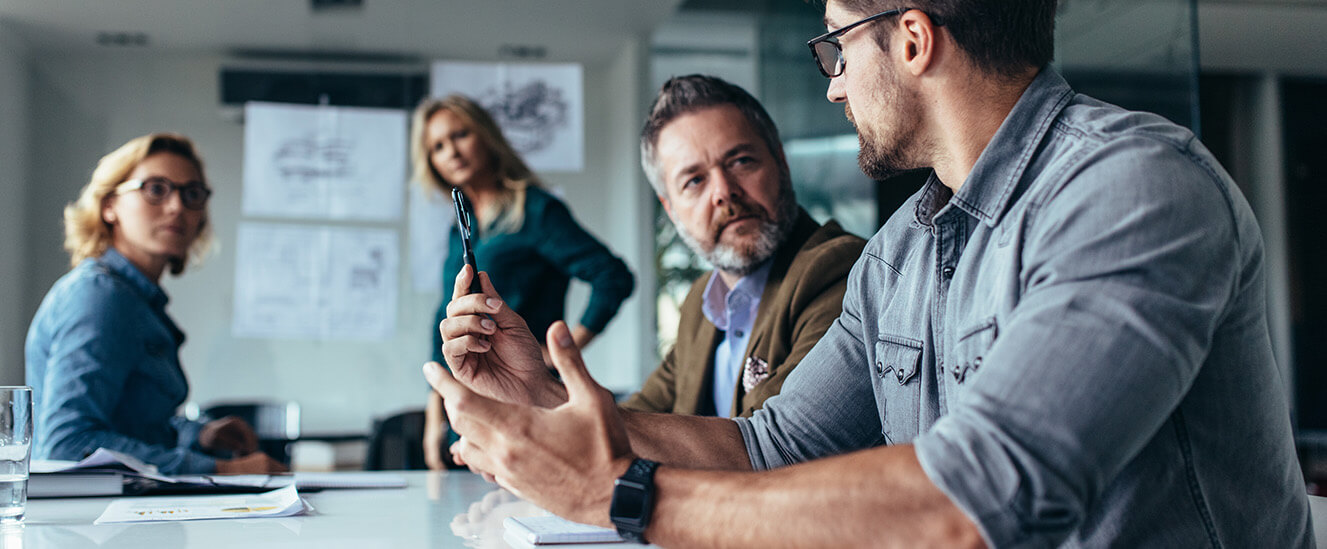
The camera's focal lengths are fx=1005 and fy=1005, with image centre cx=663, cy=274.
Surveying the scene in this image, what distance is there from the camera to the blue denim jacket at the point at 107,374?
79.7 inches

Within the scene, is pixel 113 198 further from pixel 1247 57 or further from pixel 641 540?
pixel 1247 57

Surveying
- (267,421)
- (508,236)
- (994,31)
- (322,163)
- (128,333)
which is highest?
(322,163)

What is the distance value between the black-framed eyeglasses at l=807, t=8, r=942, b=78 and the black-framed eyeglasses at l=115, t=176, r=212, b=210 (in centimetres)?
192

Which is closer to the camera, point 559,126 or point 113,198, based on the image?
point 113,198

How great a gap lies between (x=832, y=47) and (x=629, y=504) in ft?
2.06

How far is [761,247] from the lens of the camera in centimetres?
180

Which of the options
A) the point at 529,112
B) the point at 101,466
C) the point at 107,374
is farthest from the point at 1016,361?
the point at 529,112

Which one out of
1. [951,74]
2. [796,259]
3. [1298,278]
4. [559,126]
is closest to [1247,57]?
[1298,278]

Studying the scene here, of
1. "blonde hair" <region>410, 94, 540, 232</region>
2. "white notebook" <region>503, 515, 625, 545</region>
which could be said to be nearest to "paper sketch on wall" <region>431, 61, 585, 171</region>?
"blonde hair" <region>410, 94, 540, 232</region>

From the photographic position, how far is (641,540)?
86cm

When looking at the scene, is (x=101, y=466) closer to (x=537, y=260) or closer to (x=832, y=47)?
(x=832, y=47)

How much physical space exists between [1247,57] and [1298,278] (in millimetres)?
1527

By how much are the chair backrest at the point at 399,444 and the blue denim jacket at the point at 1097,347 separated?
6.48 ft

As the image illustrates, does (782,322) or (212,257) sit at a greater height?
(212,257)
